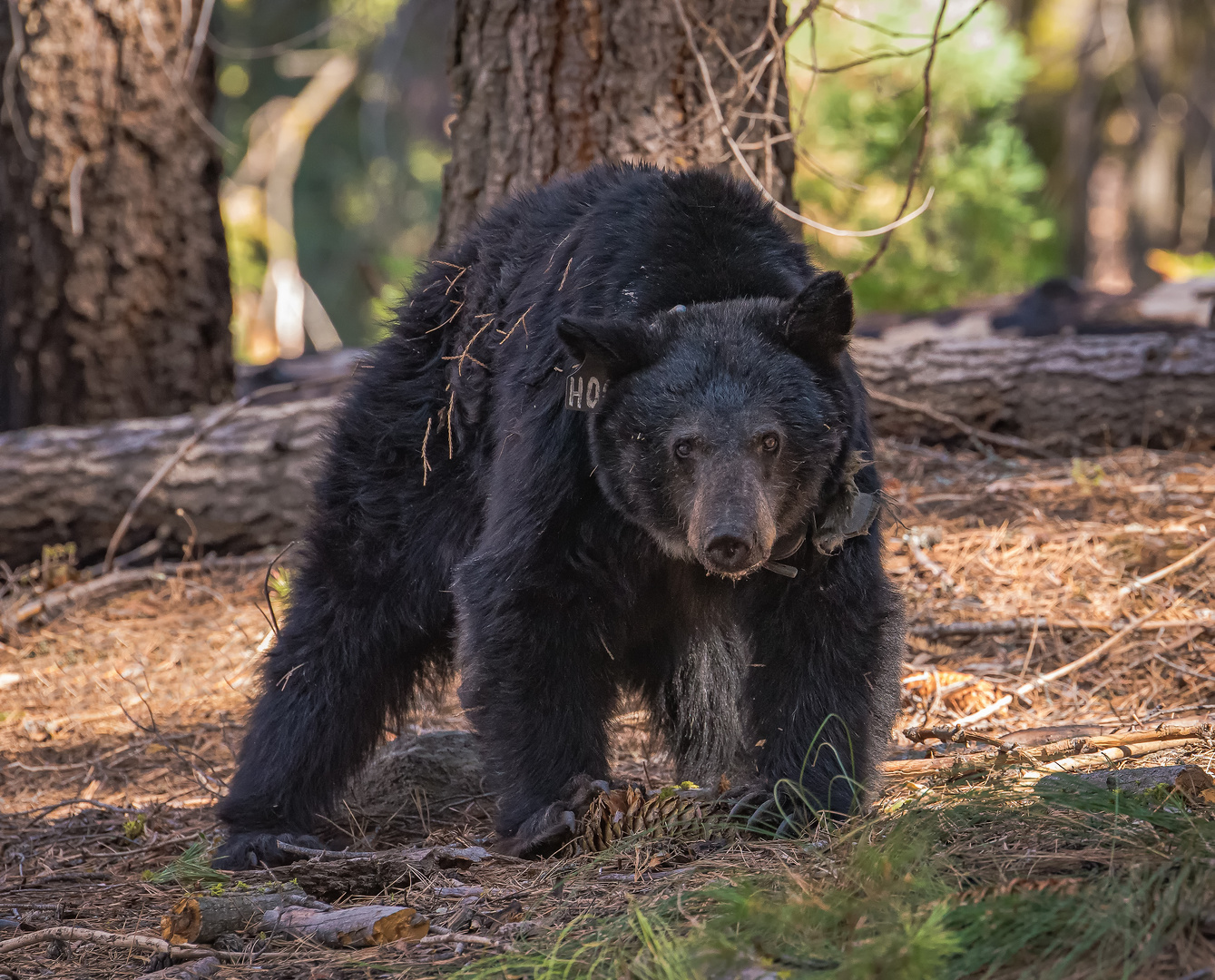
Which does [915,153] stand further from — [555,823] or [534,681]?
[555,823]

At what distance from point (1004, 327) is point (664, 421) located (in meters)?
4.16

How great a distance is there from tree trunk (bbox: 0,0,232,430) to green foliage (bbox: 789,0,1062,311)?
4.02 metres

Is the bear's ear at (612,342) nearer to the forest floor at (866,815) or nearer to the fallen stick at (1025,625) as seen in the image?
the forest floor at (866,815)

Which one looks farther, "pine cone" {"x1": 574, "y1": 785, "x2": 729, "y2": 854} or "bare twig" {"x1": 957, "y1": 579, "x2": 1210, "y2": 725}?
"bare twig" {"x1": 957, "y1": 579, "x2": 1210, "y2": 725}

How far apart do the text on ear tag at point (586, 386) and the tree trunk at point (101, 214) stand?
14.5 ft

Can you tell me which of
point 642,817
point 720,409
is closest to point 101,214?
point 720,409

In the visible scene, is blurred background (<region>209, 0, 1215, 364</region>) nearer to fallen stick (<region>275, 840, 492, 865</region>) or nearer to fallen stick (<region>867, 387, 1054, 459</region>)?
fallen stick (<region>867, 387, 1054, 459</region>)

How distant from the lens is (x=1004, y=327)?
6582 mm

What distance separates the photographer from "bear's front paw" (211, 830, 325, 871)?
3359 millimetres

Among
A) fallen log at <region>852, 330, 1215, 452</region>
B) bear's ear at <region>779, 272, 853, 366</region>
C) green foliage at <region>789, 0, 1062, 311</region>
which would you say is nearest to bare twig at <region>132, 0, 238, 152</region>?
fallen log at <region>852, 330, 1215, 452</region>

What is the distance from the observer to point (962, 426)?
589 cm

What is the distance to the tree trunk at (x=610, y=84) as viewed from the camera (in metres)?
4.74

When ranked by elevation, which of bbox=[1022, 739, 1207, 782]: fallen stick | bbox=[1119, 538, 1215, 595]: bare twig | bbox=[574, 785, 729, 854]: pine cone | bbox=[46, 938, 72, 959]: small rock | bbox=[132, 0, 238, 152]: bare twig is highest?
bbox=[132, 0, 238, 152]: bare twig

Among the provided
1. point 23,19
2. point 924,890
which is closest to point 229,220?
point 23,19
